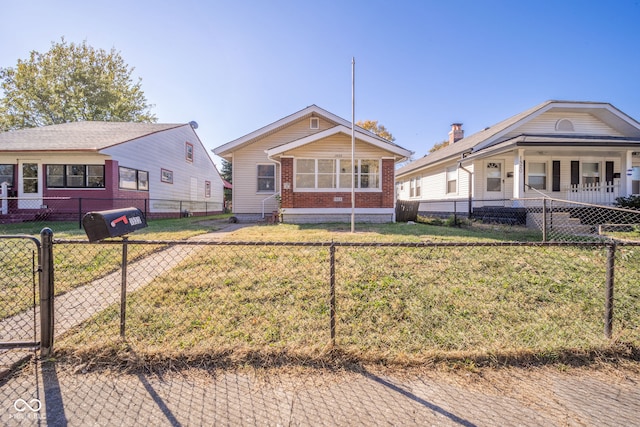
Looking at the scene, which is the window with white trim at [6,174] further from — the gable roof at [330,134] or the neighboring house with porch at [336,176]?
the gable roof at [330,134]

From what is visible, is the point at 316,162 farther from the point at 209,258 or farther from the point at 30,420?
the point at 30,420

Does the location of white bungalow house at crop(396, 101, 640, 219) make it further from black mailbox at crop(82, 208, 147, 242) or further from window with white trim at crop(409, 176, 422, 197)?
black mailbox at crop(82, 208, 147, 242)

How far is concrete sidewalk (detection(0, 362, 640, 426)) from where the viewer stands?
6.18 feet

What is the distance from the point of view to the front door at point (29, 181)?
510 inches

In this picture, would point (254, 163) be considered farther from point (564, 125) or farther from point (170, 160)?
point (564, 125)

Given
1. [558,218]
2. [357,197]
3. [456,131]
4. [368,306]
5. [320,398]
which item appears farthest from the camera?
[456,131]

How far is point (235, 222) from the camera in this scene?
513 inches

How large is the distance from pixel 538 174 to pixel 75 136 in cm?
2191

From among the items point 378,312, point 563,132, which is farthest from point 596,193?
point 378,312

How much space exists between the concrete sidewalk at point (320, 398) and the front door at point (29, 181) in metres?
14.9

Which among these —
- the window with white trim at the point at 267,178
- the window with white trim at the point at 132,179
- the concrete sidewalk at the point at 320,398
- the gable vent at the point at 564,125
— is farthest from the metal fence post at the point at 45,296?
the gable vent at the point at 564,125

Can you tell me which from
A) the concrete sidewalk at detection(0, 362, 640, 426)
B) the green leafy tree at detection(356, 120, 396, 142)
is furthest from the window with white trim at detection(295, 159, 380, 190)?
the green leafy tree at detection(356, 120, 396, 142)

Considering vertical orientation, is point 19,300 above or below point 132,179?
below

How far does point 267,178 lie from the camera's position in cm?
1388
